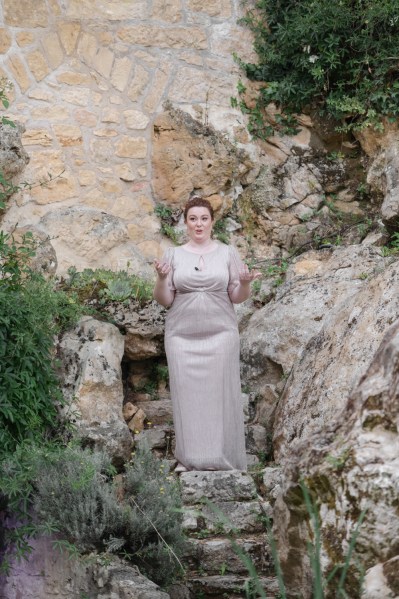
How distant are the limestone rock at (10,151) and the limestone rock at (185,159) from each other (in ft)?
4.58

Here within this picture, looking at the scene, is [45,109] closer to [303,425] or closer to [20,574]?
[303,425]

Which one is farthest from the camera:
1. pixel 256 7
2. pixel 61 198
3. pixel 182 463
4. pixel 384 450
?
pixel 256 7

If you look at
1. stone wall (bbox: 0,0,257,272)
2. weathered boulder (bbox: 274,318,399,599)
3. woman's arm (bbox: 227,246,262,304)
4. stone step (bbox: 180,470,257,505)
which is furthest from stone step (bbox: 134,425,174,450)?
weathered boulder (bbox: 274,318,399,599)

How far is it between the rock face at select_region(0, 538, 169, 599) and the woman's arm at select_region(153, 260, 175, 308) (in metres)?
2.07

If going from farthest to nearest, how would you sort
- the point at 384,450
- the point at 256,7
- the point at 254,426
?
the point at 256,7 < the point at 254,426 < the point at 384,450

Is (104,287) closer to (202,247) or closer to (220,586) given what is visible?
(202,247)

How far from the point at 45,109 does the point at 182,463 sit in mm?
4093

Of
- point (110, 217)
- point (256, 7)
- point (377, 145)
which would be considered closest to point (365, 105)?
point (377, 145)

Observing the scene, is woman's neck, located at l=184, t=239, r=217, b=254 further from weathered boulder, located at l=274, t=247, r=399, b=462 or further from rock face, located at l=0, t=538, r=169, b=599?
rock face, located at l=0, t=538, r=169, b=599

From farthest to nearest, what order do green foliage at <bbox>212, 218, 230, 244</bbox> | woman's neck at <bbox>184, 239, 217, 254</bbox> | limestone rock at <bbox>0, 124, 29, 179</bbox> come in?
green foliage at <bbox>212, 218, 230, 244</bbox> → limestone rock at <bbox>0, 124, 29, 179</bbox> → woman's neck at <bbox>184, 239, 217, 254</bbox>

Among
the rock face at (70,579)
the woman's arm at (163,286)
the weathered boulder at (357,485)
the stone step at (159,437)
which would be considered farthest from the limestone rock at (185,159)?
the weathered boulder at (357,485)

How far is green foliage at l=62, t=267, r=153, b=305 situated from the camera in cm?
728

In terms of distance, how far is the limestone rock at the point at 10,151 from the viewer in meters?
7.85

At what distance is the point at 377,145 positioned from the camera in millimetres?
8828
